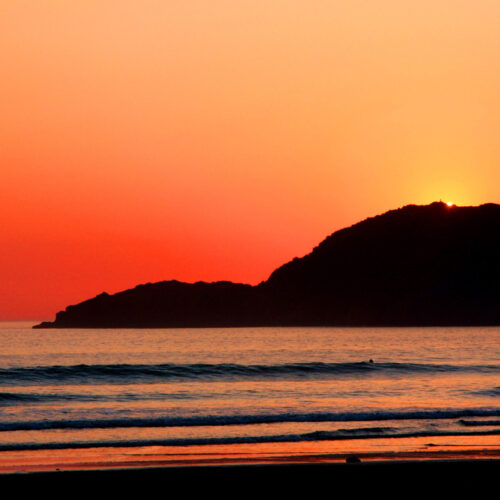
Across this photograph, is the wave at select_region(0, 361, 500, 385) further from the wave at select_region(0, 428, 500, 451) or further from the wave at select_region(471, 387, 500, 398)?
the wave at select_region(0, 428, 500, 451)

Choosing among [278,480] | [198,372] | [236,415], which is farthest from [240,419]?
[198,372]

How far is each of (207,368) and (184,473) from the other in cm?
3607

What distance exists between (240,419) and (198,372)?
2305 centimetres

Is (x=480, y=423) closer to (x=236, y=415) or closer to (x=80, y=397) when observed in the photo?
(x=236, y=415)

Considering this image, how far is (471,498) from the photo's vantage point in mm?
13570

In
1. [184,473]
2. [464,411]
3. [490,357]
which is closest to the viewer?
[184,473]

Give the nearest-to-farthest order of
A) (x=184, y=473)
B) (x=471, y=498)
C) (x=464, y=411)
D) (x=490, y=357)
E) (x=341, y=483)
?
(x=471, y=498) < (x=341, y=483) < (x=184, y=473) < (x=464, y=411) < (x=490, y=357)

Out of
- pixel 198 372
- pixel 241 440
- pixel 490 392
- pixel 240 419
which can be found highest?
pixel 198 372

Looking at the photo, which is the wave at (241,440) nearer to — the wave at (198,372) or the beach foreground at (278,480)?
the beach foreground at (278,480)

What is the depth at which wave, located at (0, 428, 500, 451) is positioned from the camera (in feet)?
71.6

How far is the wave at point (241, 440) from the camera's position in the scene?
21.8 meters

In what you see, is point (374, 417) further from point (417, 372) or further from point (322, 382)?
point (417, 372)

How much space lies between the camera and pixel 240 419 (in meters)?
27.1

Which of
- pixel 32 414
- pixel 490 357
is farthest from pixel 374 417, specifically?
pixel 490 357
